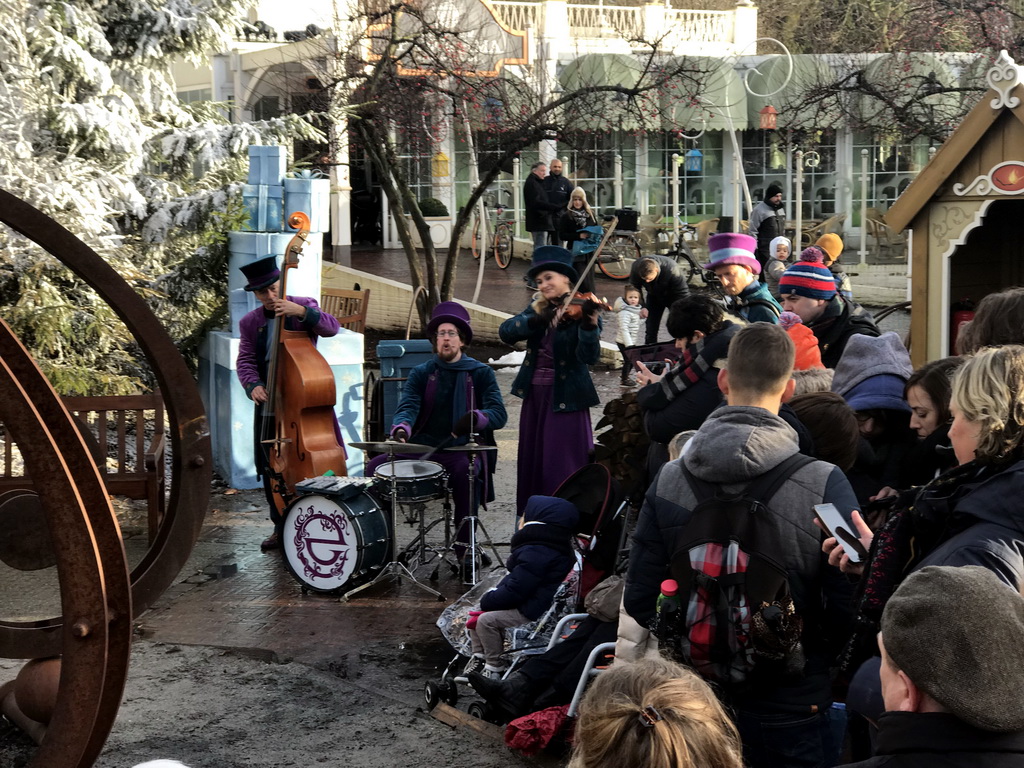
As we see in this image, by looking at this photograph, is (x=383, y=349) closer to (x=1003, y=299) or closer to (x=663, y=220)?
(x=1003, y=299)

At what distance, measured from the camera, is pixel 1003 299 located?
3.93 metres

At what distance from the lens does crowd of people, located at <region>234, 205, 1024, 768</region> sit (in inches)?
82.7

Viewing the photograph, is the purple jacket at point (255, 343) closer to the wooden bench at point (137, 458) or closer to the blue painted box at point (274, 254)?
the wooden bench at point (137, 458)

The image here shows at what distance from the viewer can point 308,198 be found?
9359 mm

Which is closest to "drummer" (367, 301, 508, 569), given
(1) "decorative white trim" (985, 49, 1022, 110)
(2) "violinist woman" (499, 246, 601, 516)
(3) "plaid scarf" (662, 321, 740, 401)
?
(2) "violinist woman" (499, 246, 601, 516)

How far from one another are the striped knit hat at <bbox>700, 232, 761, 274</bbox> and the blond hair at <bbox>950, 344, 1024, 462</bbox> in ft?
11.6

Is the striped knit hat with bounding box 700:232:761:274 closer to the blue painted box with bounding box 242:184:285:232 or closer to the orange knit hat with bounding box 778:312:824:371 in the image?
the orange knit hat with bounding box 778:312:824:371

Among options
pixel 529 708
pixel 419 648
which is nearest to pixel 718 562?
pixel 529 708

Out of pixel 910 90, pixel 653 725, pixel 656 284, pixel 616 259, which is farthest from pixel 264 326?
pixel 616 259

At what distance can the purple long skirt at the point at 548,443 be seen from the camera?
702 cm

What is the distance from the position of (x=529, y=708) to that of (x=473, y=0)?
528 inches

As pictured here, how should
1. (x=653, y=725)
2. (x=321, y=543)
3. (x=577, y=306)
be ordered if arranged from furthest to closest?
(x=577, y=306), (x=321, y=543), (x=653, y=725)

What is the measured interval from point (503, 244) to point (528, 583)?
18755 millimetres

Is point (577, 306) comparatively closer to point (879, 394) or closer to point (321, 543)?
point (321, 543)
